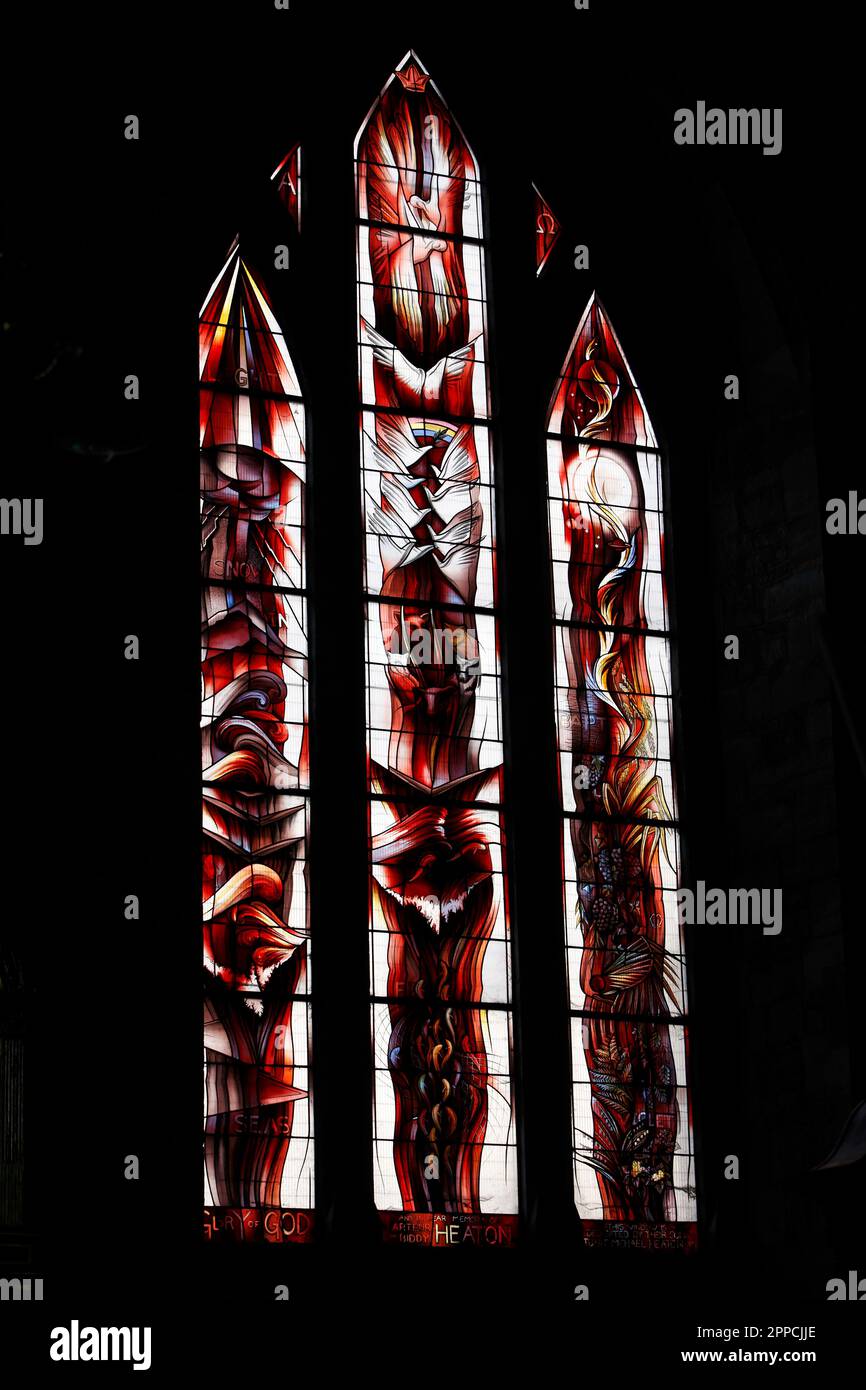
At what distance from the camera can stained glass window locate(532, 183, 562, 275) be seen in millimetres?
12422

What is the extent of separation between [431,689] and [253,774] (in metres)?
0.91

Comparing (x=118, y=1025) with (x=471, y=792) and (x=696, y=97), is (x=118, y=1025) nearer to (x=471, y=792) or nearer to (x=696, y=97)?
(x=471, y=792)

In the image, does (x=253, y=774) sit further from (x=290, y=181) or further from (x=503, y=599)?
(x=290, y=181)

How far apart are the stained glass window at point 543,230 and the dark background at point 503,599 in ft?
0.19

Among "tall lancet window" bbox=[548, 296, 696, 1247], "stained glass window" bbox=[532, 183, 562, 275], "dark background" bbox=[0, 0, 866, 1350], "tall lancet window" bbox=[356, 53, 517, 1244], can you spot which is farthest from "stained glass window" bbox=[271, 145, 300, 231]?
"tall lancet window" bbox=[548, 296, 696, 1247]

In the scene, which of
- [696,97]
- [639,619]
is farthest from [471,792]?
[696,97]

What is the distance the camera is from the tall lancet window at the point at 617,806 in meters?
11.2

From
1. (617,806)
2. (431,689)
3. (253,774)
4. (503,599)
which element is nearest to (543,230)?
(503,599)

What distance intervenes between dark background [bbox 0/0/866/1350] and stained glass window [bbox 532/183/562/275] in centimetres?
6

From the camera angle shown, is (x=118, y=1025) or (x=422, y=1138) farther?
(x=422, y=1138)

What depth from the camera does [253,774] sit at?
11.1 meters

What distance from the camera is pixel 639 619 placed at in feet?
39.7

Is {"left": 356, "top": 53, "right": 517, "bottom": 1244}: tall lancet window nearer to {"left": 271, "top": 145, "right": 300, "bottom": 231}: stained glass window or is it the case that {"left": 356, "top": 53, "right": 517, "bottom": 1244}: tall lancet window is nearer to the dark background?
the dark background
